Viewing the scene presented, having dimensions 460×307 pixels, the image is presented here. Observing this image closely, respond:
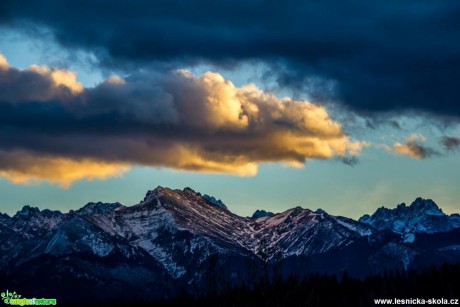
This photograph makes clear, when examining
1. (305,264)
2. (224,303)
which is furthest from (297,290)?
(224,303)

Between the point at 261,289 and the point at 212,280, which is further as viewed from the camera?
the point at 212,280

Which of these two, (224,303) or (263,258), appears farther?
(224,303)

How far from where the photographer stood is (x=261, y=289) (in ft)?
→ 172

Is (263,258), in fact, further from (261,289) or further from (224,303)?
(224,303)

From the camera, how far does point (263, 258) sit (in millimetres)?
52250

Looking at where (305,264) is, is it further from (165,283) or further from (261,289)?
(165,283)

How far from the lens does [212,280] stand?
57.8 meters

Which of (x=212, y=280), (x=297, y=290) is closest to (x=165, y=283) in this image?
(x=212, y=280)

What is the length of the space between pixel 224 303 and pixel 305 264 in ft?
23.1

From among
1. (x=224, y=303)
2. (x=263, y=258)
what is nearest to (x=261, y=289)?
(x=263, y=258)

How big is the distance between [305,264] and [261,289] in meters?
5.18

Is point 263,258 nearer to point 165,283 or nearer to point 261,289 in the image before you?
point 261,289

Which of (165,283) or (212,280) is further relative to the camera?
(212,280)

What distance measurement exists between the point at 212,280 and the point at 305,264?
7470mm
